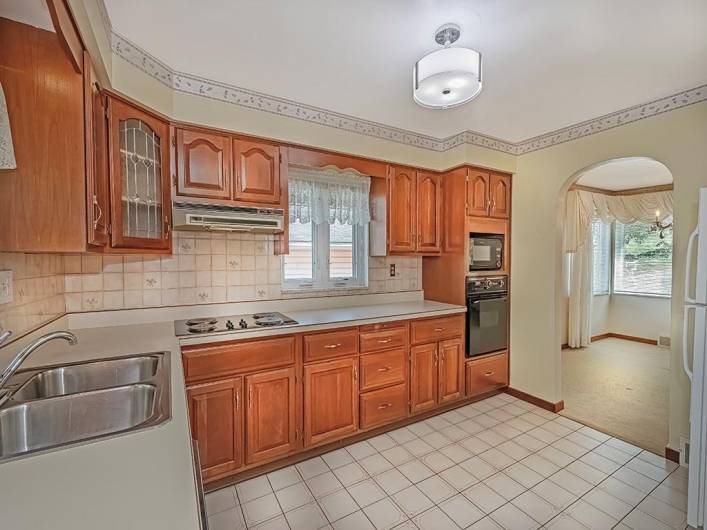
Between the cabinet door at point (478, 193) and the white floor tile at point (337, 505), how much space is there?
2406mm

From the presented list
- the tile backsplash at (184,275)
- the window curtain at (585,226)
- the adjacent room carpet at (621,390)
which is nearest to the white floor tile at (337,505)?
the tile backsplash at (184,275)

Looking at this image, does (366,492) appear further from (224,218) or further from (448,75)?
(448,75)

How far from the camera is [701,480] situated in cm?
163

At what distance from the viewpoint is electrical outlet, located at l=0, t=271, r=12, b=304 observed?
1298 mm

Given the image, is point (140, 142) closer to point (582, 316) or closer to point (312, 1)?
point (312, 1)

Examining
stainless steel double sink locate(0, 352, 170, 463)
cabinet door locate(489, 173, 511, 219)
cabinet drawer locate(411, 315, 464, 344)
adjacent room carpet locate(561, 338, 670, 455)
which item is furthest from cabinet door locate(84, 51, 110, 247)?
adjacent room carpet locate(561, 338, 670, 455)

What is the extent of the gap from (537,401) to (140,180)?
357cm

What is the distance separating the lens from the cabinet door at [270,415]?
2049 millimetres

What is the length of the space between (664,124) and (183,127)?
3.21m

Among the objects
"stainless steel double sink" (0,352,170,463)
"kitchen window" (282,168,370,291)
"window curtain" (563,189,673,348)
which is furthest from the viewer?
"window curtain" (563,189,673,348)

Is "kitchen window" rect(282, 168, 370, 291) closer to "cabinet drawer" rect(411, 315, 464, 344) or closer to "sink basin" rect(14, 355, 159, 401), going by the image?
"cabinet drawer" rect(411, 315, 464, 344)

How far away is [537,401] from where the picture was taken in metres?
3.06

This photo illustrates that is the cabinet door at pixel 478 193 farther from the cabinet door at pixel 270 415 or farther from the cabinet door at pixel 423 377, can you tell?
the cabinet door at pixel 270 415

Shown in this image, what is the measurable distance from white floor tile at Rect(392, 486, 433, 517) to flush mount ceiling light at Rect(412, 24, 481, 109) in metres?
2.17
